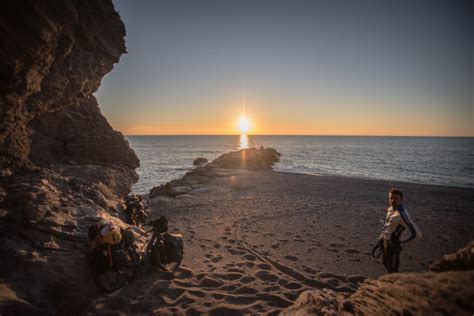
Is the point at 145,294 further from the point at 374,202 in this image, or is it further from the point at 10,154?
the point at 374,202

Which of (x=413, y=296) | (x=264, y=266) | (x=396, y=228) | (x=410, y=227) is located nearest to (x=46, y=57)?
(x=264, y=266)

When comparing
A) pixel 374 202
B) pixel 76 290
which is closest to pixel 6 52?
pixel 76 290

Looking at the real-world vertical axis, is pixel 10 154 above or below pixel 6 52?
below

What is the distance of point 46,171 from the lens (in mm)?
7023

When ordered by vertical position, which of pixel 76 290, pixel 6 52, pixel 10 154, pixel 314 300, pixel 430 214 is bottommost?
pixel 430 214

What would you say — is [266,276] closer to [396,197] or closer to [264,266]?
[264,266]

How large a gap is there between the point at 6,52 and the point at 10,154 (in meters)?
2.96

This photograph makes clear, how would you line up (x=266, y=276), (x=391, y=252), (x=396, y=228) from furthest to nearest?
(x=266, y=276), (x=391, y=252), (x=396, y=228)

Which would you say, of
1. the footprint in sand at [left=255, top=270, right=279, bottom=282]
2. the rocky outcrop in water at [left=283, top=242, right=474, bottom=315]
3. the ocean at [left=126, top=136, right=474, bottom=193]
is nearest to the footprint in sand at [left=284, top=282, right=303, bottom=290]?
the footprint in sand at [left=255, top=270, right=279, bottom=282]

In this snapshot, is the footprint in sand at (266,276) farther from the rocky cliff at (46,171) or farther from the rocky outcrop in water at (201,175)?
the rocky outcrop in water at (201,175)

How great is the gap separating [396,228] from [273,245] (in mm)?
4855

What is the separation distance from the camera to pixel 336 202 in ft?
54.5

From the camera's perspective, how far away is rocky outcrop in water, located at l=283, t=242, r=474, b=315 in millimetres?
2534

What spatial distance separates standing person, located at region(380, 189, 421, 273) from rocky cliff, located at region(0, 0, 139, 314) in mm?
6931
